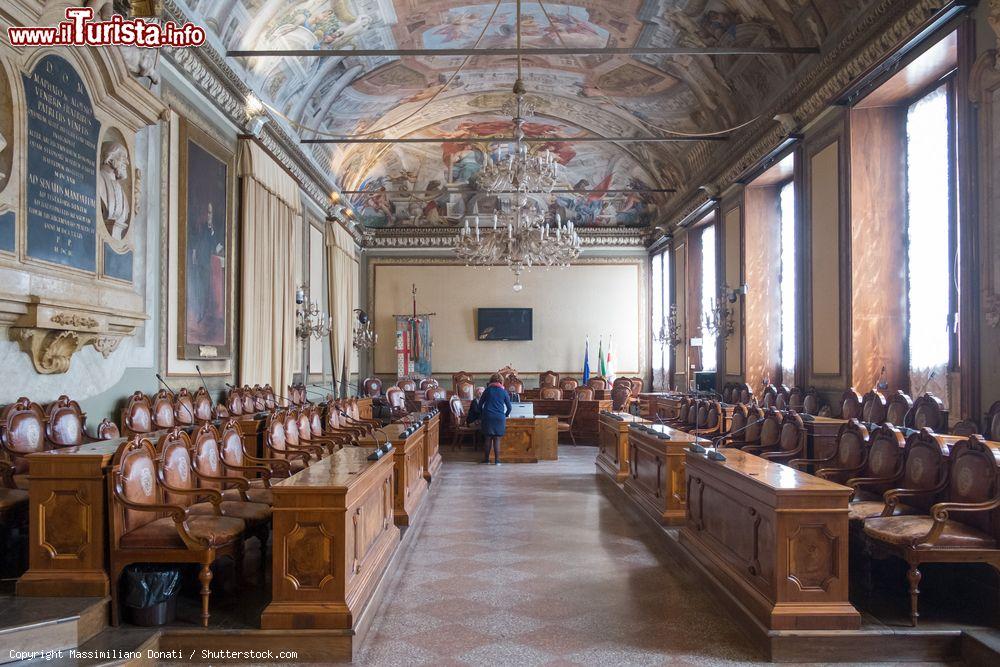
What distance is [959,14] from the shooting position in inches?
289

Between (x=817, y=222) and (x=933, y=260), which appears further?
(x=817, y=222)

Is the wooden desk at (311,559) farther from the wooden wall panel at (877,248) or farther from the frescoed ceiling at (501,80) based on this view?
the wooden wall panel at (877,248)

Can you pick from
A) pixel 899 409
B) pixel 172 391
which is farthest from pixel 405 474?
pixel 899 409

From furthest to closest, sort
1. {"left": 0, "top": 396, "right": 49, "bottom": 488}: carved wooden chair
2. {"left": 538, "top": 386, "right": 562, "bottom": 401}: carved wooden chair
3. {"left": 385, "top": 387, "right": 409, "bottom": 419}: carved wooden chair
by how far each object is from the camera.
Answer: {"left": 538, "top": 386, "right": 562, "bottom": 401}: carved wooden chair, {"left": 385, "top": 387, "right": 409, "bottom": 419}: carved wooden chair, {"left": 0, "top": 396, "right": 49, "bottom": 488}: carved wooden chair

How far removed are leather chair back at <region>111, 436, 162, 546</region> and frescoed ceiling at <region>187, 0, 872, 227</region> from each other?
22.7ft

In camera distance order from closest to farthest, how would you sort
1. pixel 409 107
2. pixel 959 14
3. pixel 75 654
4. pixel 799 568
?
pixel 75 654, pixel 799 568, pixel 959 14, pixel 409 107

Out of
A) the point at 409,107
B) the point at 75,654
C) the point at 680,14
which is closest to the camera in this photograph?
the point at 75,654

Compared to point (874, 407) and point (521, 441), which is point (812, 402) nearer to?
point (874, 407)

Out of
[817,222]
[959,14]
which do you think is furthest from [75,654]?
[817,222]

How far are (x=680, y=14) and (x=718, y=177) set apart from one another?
13.2 ft

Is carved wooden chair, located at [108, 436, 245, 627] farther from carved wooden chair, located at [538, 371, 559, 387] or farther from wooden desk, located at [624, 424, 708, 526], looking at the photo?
carved wooden chair, located at [538, 371, 559, 387]

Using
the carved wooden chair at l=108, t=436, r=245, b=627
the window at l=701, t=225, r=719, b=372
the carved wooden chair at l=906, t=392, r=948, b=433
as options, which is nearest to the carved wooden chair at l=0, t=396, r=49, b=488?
the carved wooden chair at l=108, t=436, r=245, b=627

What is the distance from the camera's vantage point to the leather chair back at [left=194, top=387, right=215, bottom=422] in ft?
29.6

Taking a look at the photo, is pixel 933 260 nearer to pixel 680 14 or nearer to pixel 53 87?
pixel 680 14
